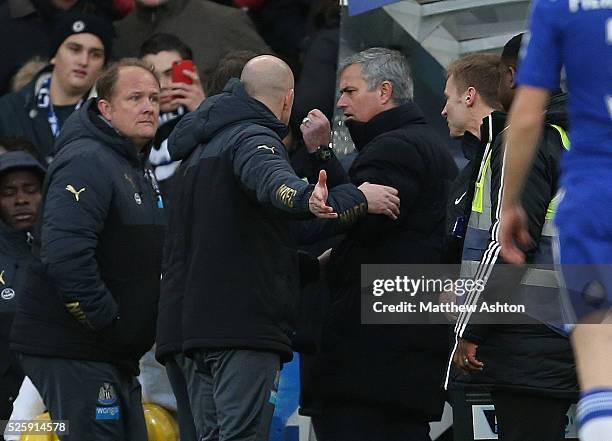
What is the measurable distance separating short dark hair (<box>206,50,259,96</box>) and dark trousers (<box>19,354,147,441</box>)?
1.42m

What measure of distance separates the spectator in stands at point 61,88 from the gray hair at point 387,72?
282cm

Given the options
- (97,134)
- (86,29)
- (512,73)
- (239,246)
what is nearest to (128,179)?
(97,134)

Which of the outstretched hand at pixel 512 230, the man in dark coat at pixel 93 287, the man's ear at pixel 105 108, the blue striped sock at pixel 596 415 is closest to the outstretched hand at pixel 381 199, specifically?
the man in dark coat at pixel 93 287

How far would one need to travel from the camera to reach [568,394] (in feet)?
19.0

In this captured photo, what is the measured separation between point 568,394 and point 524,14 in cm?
313

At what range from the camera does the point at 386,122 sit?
694cm

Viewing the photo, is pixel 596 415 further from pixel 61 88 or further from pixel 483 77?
pixel 61 88

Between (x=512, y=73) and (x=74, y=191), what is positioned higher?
(x=512, y=73)

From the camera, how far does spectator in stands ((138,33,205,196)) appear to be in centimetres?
895

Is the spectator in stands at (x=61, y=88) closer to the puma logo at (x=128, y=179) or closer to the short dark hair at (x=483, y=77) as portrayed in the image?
the puma logo at (x=128, y=179)

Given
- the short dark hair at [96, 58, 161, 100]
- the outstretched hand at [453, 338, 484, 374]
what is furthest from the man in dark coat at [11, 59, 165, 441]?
the outstretched hand at [453, 338, 484, 374]

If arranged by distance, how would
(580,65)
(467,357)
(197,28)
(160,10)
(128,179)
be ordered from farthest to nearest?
A: (160,10) → (197,28) → (128,179) → (467,357) → (580,65)

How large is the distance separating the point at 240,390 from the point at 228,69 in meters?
1.63

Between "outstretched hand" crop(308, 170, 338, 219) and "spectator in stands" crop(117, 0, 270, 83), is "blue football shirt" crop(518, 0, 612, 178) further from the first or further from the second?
"spectator in stands" crop(117, 0, 270, 83)
